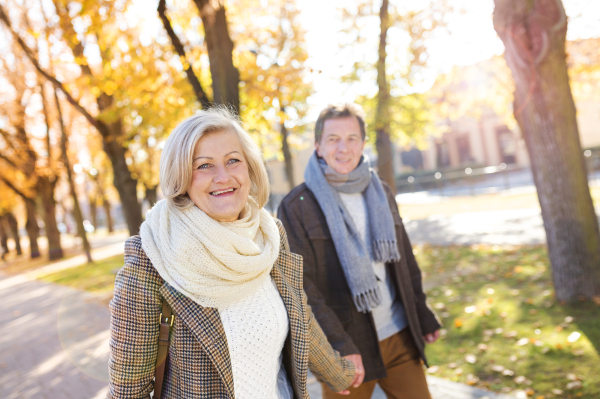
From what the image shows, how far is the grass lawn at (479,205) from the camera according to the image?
1395 cm

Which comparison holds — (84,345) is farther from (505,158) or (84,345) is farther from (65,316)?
(505,158)

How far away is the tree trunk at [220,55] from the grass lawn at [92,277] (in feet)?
23.5

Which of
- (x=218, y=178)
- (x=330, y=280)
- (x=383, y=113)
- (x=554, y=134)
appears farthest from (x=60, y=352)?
(x=383, y=113)

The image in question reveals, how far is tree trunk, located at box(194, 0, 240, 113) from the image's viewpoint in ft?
19.1

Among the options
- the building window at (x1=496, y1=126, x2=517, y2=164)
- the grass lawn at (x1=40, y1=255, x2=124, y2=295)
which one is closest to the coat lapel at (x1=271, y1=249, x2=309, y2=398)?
the grass lawn at (x1=40, y1=255, x2=124, y2=295)

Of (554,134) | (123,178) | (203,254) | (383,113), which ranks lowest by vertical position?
(203,254)

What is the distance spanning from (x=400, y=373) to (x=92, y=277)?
13528 millimetres

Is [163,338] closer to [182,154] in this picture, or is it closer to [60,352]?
[182,154]

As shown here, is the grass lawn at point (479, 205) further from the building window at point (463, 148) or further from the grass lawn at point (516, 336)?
the building window at point (463, 148)

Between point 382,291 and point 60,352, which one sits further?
point 60,352

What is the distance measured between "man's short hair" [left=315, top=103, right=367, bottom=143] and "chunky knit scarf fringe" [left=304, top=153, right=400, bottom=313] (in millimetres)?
178

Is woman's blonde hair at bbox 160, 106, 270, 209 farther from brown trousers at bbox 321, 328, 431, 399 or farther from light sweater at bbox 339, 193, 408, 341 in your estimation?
brown trousers at bbox 321, 328, 431, 399

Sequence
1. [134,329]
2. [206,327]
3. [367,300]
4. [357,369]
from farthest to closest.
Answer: [367,300]
[357,369]
[206,327]
[134,329]

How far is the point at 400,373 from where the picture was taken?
2.71 m
